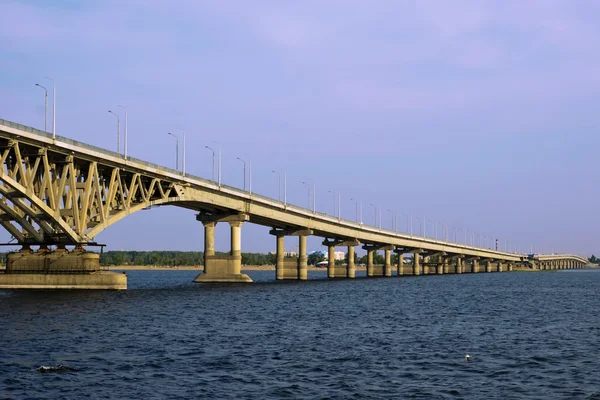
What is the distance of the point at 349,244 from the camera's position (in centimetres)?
17100

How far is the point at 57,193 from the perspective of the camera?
81.9 meters

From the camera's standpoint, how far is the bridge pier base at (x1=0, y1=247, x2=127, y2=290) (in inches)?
3216

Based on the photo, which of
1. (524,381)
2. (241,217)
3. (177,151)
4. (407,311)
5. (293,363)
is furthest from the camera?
(241,217)

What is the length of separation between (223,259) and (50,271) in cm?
4211

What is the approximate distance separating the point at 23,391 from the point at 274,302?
50293mm

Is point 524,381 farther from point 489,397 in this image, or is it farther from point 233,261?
point 233,261

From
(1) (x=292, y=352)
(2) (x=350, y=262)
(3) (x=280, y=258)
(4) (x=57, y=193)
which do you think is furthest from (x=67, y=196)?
(2) (x=350, y=262)

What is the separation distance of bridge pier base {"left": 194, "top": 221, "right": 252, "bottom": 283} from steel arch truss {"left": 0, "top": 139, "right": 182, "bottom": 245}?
26066mm

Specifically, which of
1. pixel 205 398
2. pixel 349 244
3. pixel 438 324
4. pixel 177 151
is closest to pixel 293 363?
pixel 205 398

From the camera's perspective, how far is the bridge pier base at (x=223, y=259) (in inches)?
4749

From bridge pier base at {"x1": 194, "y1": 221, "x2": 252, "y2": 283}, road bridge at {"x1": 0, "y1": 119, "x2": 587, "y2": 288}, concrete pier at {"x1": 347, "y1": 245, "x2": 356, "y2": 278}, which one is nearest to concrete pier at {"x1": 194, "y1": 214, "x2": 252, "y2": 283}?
bridge pier base at {"x1": 194, "y1": 221, "x2": 252, "y2": 283}

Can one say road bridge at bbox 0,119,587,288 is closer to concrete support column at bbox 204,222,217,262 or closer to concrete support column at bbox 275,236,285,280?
concrete support column at bbox 204,222,217,262

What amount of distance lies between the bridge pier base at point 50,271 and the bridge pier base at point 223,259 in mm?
38536

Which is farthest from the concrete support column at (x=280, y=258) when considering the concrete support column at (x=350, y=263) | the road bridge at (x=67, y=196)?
the road bridge at (x=67, y=196)
